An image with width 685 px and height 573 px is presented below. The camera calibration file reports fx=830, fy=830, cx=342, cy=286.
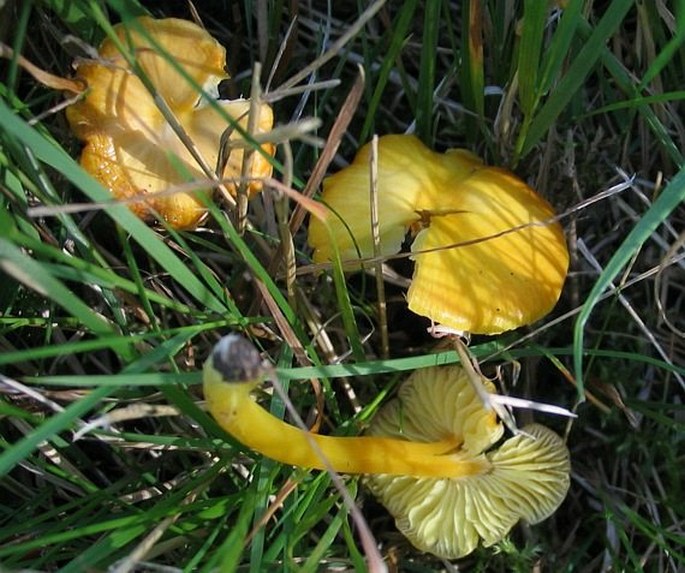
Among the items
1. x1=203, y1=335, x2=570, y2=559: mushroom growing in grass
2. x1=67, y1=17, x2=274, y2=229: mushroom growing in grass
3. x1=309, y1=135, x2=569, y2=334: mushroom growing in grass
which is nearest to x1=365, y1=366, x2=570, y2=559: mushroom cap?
x1=203, y1=335, x2=570, y2=559: mushroom growing in grass

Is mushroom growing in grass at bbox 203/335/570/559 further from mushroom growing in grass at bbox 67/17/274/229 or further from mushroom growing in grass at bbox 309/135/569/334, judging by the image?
mushroom growing in grass at bbox 67/17/274/229

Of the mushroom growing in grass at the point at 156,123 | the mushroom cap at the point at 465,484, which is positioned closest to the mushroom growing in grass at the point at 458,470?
the mushroom cap at the point at 465,484

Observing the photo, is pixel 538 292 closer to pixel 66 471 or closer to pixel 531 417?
pixel 531 417

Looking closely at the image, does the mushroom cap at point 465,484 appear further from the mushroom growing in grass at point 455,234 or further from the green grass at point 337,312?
the mushroom growing in grass at point 455,234

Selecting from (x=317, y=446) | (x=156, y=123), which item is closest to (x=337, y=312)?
(x=156, y=123)

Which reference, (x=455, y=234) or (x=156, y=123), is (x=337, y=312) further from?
(x=156, y=123)

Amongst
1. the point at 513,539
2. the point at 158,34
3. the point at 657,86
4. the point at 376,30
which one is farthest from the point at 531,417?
the point at 158,34

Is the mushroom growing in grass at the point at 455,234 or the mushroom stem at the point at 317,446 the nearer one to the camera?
the mushroom stem at the point at 317,446
